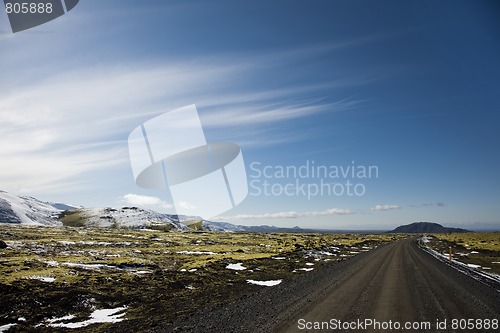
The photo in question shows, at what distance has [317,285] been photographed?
65.4ft

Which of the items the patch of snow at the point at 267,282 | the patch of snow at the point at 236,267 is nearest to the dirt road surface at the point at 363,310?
the patch of snow at the point at 267,282

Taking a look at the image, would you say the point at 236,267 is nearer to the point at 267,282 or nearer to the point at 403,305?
the point at 267,282

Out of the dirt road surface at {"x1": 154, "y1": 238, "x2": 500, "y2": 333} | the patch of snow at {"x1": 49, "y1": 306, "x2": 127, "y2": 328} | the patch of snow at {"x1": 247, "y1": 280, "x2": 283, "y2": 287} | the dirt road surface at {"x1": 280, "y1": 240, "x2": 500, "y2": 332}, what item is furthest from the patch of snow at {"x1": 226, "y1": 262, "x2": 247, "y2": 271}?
the patch of snow at {"x1": 49, "y1": 306, "x2": 127, "y2": 328}

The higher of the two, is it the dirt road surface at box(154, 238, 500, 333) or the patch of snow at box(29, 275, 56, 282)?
the dirt road surface at box(154, 238, 500, 333)

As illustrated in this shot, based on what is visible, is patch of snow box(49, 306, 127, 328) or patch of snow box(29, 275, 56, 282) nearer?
patch of snow box(49, 306, 127, 328)

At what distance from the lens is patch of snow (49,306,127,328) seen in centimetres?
1369

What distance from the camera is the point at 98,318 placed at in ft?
47.9

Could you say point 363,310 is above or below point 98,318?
above

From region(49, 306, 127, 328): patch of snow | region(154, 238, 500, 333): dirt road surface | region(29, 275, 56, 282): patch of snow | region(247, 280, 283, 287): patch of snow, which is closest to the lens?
region(154, 238, 500, 333): dirt road surface

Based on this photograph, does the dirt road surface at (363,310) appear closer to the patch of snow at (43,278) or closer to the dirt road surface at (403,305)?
the dirt road surface at (403,305)

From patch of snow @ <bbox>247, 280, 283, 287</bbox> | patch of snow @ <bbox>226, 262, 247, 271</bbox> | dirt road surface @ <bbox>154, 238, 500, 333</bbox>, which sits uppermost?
dirt road surface @ <bbox>154, 238, 500, 333</bbox>

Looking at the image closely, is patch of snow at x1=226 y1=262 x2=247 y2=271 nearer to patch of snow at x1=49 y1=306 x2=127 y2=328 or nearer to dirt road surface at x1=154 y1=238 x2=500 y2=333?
dirt road surface at x1=154 y1=238 x2=500 y2=333

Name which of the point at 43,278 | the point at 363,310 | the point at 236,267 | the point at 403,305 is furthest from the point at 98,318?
the point at 236,267

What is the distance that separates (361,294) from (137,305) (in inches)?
500
